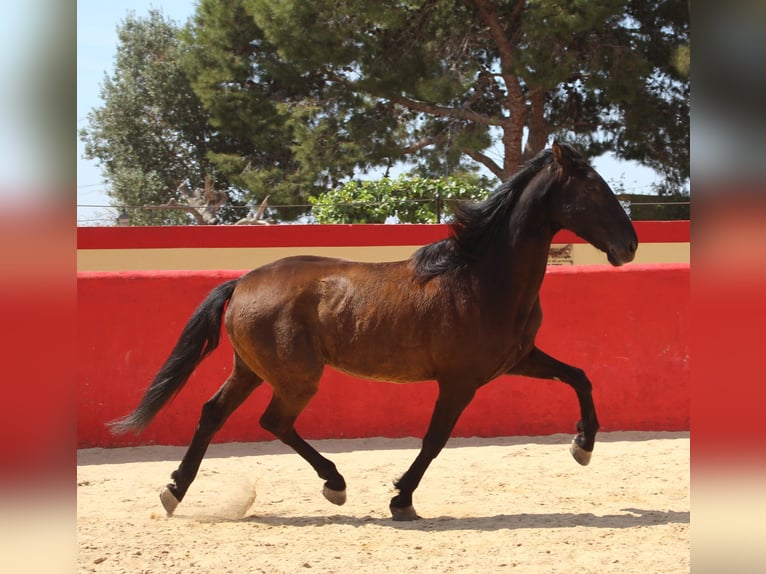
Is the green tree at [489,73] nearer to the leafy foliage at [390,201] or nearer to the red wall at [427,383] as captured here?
the leafy foliage at [390,201]

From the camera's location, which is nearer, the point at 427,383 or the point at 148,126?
the point at 427,383

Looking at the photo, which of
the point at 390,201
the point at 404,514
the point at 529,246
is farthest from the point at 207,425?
Answer: the point at 390,201

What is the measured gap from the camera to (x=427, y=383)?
7.61m

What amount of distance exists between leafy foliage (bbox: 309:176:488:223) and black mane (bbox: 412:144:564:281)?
713 cm

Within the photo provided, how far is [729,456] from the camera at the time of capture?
1114 mm

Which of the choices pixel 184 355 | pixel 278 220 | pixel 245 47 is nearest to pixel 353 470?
pixel 184 355

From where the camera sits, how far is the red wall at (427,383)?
7.50m

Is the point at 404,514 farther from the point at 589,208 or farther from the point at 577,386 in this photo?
the point at 589,208

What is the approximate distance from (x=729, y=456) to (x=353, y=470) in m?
5.55

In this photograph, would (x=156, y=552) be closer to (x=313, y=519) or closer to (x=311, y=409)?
(x=313, y=519)

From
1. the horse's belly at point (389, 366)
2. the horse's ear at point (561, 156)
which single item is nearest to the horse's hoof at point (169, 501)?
the horse's belly at point (389, 366)

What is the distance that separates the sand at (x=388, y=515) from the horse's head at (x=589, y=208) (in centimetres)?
159

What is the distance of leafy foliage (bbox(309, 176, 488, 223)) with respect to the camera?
1313 cm

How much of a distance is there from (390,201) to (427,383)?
5.79m
